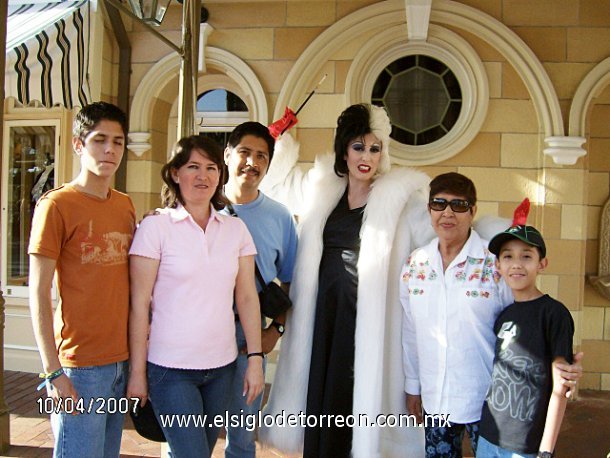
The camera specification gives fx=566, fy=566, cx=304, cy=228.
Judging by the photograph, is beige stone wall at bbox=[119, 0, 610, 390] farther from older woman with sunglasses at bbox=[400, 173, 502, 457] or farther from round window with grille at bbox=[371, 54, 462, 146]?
older woman with sunglasses at bbox=[400, 173, 502, 457]

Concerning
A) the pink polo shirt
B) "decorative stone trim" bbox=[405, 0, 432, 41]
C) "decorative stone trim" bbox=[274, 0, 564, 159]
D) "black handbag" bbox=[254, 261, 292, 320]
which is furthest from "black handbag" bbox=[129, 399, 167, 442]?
"decorative stone trim" bbox=[405, 0, 432, 41]

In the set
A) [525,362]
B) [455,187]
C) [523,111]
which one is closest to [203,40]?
[523,111]

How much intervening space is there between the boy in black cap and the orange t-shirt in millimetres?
1325

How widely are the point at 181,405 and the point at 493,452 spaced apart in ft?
3.57

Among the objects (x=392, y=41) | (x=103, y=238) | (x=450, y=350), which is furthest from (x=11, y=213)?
(x=450, y=350)

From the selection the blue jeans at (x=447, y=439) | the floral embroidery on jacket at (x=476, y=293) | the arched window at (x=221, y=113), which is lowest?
the blue jeans at (x=447, y=439)

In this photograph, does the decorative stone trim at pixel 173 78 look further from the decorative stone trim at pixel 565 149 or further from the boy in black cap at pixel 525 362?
the boy in black cap at pixel 525 362

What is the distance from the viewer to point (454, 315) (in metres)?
2.10

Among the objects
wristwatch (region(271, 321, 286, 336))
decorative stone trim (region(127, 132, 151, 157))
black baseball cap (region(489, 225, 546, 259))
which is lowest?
wristwatch (region(271, 321, 286, 336))

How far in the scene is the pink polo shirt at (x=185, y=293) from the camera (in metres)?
1.97

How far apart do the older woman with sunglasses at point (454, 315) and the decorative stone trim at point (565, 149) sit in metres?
2.99

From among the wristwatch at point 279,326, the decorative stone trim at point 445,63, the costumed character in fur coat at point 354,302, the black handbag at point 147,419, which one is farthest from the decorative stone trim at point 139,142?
the black handbag at point 147,419

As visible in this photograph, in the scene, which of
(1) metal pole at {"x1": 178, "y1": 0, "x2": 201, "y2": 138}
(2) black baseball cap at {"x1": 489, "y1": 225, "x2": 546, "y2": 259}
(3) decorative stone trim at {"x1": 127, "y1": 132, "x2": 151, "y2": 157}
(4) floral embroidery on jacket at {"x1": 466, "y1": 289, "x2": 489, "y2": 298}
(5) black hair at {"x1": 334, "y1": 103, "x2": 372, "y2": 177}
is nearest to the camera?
(2) black baseball cap at {"x1": 489, "y1": 225, "x2": 546, "y2": 259}

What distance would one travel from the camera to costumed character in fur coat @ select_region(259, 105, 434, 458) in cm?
236
